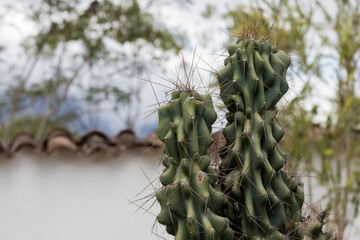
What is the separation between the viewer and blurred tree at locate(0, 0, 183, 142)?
10.2m

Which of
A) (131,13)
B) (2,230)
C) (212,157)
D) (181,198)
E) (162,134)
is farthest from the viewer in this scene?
(131,13)

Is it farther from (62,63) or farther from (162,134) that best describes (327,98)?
(62,63)

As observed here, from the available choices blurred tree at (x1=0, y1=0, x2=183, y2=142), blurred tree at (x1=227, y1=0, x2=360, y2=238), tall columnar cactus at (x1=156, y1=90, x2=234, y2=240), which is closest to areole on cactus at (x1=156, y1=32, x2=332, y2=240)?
tall columnar cactus at (x1=156, y1=90, x2=234, y2=240)

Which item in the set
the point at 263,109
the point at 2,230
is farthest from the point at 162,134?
the point at 2,230

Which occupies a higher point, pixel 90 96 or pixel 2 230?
pixel 90 96

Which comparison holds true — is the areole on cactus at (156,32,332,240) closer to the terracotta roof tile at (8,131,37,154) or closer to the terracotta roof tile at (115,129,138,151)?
the terracotta roof tile at (115,129,138,151)

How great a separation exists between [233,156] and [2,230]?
3.50m

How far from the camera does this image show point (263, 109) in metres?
2.16

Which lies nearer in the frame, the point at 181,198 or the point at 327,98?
the point at 181,198

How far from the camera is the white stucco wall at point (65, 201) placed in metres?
4.86

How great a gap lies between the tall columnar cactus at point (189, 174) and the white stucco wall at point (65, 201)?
2.91 m

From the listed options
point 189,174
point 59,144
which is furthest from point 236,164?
point 59,144

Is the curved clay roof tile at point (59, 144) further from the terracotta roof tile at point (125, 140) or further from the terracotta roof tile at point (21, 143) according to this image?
the terracotta roof tile at point (125, 140)

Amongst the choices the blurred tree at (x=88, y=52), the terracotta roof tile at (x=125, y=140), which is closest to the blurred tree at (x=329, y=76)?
the terracotta roof tile at (x=125, y=140)
